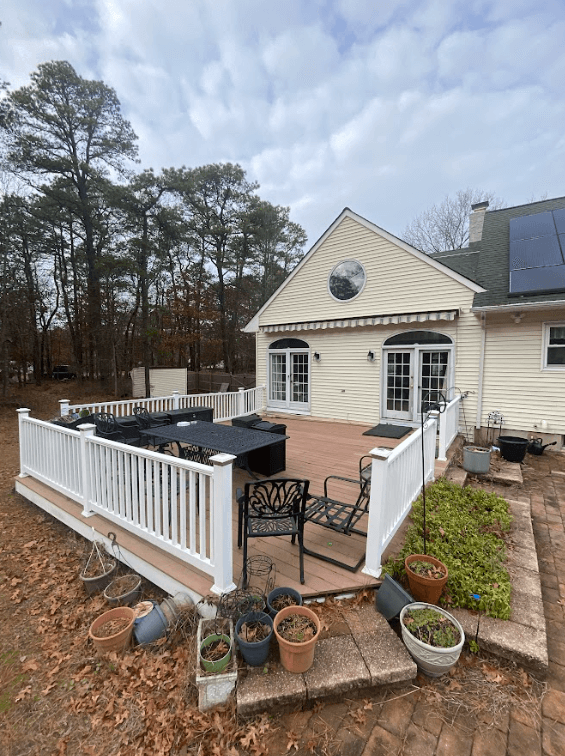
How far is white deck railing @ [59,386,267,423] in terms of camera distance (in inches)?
282

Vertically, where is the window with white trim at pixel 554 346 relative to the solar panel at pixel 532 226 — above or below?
below

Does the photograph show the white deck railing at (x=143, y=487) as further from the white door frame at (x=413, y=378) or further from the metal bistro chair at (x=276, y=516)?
the white door frame at (x=413, y=378)

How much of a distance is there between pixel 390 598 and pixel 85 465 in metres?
3.37

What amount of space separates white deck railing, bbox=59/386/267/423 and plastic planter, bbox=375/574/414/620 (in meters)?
5.81

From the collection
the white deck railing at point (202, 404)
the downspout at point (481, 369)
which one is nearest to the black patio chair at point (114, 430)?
the white deck railing at point (202, 404)

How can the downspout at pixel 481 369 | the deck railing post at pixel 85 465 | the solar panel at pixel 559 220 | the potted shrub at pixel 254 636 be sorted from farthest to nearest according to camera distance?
the solar panel at pixel 559 220 < the downspout at pixel 481 369 < the deck railing post at pixel 85 465 < the potted shrub at pixel 254 636

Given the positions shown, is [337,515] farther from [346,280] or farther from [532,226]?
[532,226]

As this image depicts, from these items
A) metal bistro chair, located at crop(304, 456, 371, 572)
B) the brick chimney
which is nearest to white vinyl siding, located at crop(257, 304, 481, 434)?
the brick chimney

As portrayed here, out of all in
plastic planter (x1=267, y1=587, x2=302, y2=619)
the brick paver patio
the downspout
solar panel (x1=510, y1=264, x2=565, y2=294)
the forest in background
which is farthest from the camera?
the forest in background

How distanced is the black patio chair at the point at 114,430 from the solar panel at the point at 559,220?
1003 cm

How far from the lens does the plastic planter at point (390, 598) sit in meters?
2.28

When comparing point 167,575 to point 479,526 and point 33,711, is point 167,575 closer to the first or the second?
point 33,711

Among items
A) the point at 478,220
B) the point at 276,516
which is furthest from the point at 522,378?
the point at 276,516

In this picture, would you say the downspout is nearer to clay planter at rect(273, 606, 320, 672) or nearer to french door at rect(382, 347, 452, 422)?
french door at rect(382, 347, 452, 422)
